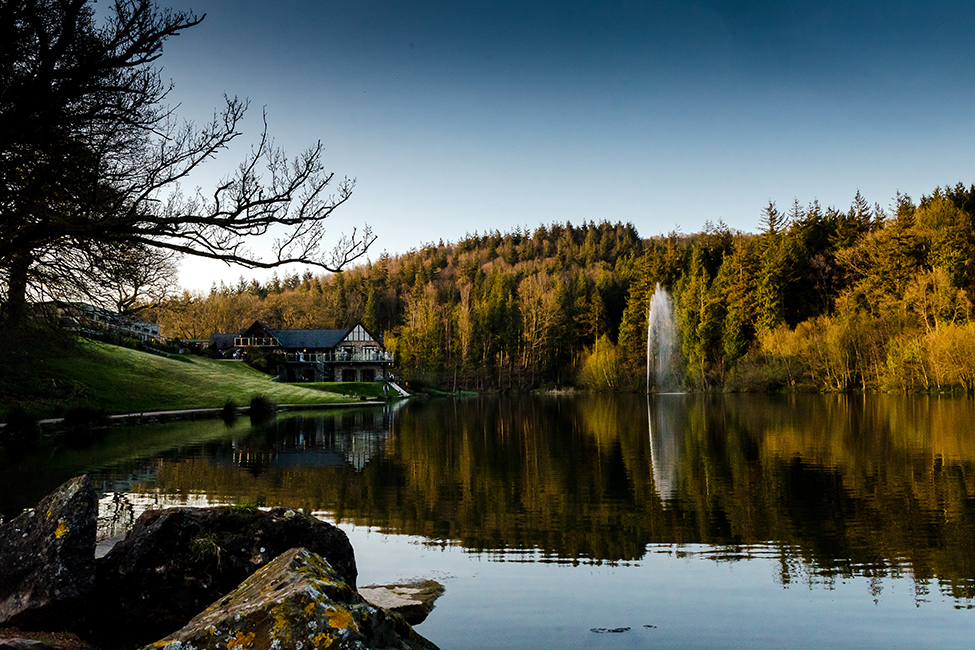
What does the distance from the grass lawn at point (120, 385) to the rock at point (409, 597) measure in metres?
18.6

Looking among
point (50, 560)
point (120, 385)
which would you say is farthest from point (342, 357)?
point (50, 560)

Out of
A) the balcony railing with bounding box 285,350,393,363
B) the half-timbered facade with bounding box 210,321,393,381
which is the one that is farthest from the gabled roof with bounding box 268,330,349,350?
the balcony railing with bounding box 285,350,393,363

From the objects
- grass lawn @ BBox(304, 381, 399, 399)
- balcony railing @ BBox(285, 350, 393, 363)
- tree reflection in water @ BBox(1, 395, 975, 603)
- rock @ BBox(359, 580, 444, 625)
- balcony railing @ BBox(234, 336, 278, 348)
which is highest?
balcony railing @ BBox(234, 336, 278, 348)

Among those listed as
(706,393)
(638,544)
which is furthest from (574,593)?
(706,393)

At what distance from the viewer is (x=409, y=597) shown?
6.83 m

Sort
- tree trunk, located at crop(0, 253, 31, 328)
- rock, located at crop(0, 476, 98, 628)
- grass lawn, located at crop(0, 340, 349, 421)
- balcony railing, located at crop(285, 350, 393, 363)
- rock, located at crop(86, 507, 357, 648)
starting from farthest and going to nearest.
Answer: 1. balcony railing, located at crop(285, 350, 393, 363)
2. grass lawn, located at crop(0, 340, 349, 421)
3. tree trunk, located at crop(0, 253, 31, 328)
4. rock, located at crop(86, 507, 357, 648)
5. rock, located at crop(0, 476, 98, 628)

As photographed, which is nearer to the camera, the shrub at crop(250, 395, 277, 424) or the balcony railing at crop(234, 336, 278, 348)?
the shrub at crop(250, 395, 277, 424)

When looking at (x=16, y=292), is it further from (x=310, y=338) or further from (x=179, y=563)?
(x=310, y=338)

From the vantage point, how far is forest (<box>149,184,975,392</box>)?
5275cm

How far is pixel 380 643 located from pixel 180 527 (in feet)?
10.5

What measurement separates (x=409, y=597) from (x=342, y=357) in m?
78.5

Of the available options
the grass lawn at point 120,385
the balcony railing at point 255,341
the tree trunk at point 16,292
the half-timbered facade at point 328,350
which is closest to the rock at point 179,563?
→ the tree trunk at point 16,292

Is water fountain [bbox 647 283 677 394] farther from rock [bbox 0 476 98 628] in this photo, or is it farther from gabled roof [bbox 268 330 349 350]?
rock [bbox 0 476 98 628]

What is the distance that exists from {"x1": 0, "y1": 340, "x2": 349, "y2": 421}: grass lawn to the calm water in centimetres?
871
